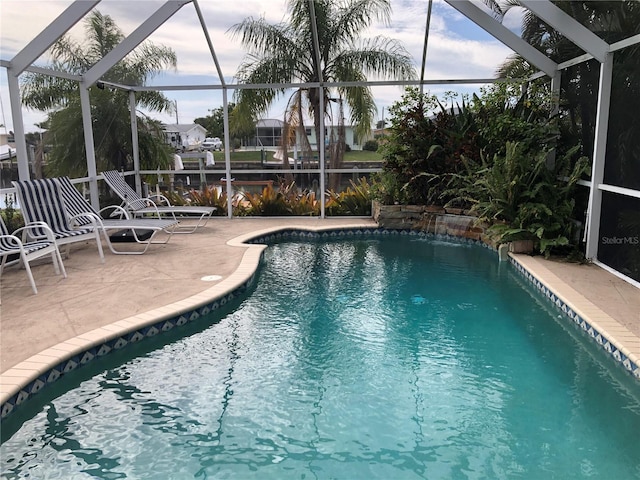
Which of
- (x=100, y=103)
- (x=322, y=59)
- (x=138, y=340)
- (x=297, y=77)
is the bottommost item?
(x=138, y=340)

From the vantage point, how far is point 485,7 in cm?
805

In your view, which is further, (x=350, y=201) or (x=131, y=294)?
(x=350, y=201)

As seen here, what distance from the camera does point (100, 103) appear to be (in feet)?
32.7

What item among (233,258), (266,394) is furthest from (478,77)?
(266,394)

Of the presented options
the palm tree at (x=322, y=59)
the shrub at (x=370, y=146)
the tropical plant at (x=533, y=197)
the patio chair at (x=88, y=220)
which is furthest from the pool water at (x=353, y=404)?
the palm tree at (x=322, y=59)

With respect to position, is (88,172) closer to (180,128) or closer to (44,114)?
(44,114)

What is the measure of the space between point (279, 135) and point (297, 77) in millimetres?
1236

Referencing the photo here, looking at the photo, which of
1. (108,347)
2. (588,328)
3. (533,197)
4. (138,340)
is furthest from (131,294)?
(533,197)

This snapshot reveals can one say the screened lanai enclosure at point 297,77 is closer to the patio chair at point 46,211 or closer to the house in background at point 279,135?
the house in background at point 279,135

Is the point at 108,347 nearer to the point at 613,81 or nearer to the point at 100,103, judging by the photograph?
the point at 613,81

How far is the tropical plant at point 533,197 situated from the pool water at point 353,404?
1769mm

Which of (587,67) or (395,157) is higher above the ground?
(587,67)

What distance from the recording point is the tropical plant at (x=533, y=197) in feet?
22.7

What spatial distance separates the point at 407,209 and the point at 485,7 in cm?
355
